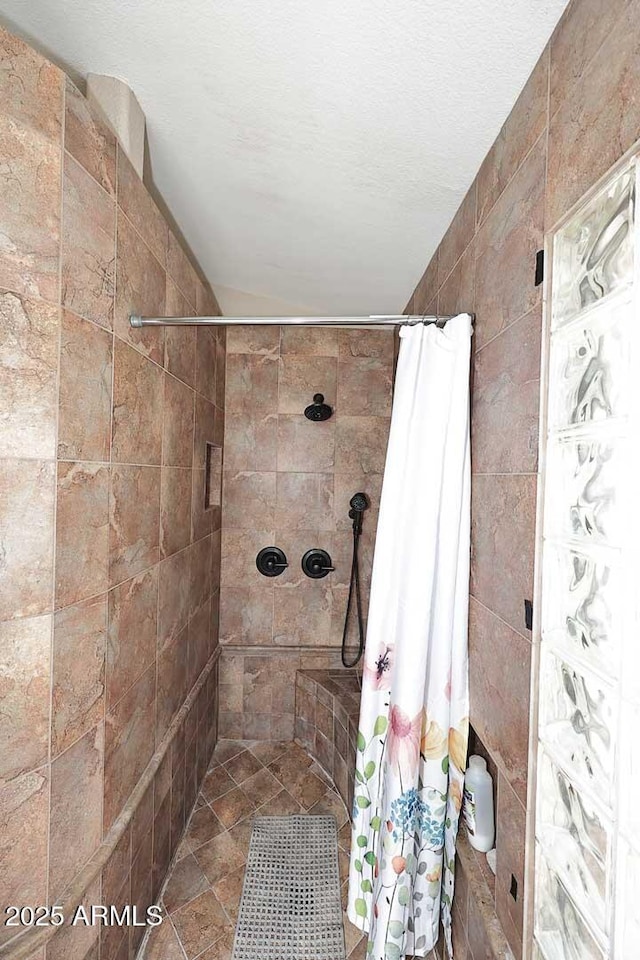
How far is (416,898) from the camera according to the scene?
1386 mm

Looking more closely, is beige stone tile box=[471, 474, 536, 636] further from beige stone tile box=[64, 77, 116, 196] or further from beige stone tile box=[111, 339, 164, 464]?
beige stone tile box=[64, 77, 116, 196]

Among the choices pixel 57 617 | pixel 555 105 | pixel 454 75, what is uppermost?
pixel 454 75

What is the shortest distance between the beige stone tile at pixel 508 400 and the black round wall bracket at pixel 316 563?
1.54m

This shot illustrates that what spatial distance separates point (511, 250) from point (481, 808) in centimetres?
144

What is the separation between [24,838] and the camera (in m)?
0.98

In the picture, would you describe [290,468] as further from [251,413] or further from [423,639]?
[423,639]

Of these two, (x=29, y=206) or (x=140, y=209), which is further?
(x=140, y=209)

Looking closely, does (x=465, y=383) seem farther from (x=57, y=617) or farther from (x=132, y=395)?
(x=57, y=617)

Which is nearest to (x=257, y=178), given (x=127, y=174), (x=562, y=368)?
(x=127, y=174)

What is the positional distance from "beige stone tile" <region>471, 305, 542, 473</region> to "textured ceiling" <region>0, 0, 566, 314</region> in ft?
1.82

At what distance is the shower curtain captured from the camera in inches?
53.4

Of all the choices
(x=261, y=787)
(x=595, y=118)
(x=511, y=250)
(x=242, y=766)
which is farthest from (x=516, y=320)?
(x=242, y=766)

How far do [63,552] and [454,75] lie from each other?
1.39m

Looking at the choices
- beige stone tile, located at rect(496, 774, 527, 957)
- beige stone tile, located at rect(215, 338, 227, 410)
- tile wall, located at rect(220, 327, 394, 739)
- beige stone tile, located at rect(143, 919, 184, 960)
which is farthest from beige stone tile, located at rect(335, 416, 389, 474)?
beige stone tile, located at rect(143, 919, 184, 960)
